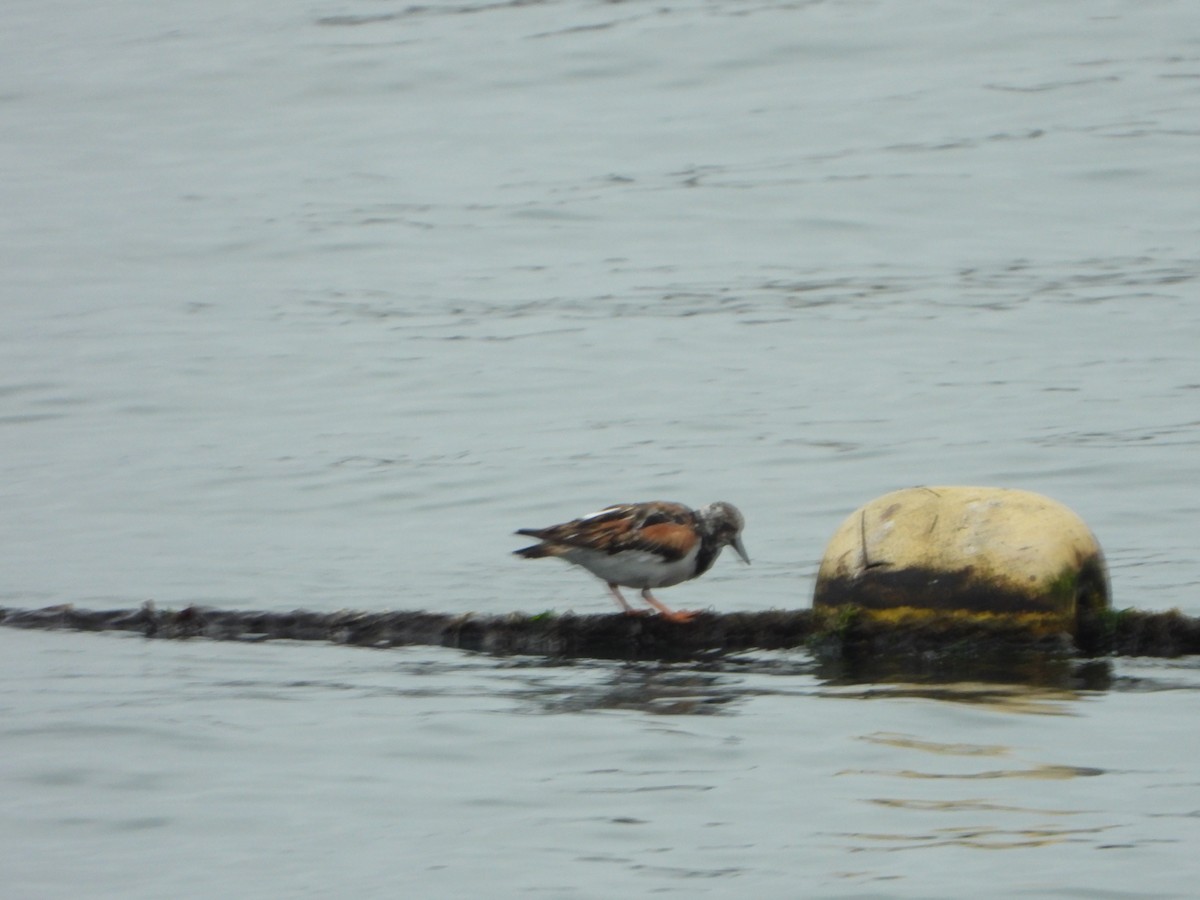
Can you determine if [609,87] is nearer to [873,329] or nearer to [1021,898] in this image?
[873,329]

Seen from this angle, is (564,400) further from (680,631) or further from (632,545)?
(680,631)

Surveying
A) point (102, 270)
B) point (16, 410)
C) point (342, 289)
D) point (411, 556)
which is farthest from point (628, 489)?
point (102, 270)

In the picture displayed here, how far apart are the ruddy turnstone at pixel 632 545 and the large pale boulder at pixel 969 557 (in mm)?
1150

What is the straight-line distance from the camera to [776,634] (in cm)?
1142

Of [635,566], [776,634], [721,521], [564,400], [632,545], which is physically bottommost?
[776,634]

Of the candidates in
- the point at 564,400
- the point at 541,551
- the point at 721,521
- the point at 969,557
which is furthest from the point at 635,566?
the point at 564,400

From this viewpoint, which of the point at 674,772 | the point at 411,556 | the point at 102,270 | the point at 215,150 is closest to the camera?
the point at 674,772

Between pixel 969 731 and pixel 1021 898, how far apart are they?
2121 millimetres

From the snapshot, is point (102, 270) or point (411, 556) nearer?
point (411, 556)

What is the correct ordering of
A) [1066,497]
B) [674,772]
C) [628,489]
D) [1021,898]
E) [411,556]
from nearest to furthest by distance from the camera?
[1021,898], [674,772], [411,556], [1066,497], [628,489]

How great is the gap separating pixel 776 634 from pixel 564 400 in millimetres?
12029

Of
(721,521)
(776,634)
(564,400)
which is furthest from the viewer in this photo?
(564,400)

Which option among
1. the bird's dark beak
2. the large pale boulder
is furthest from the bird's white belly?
the large pale boulder

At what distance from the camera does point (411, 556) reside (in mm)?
16078
